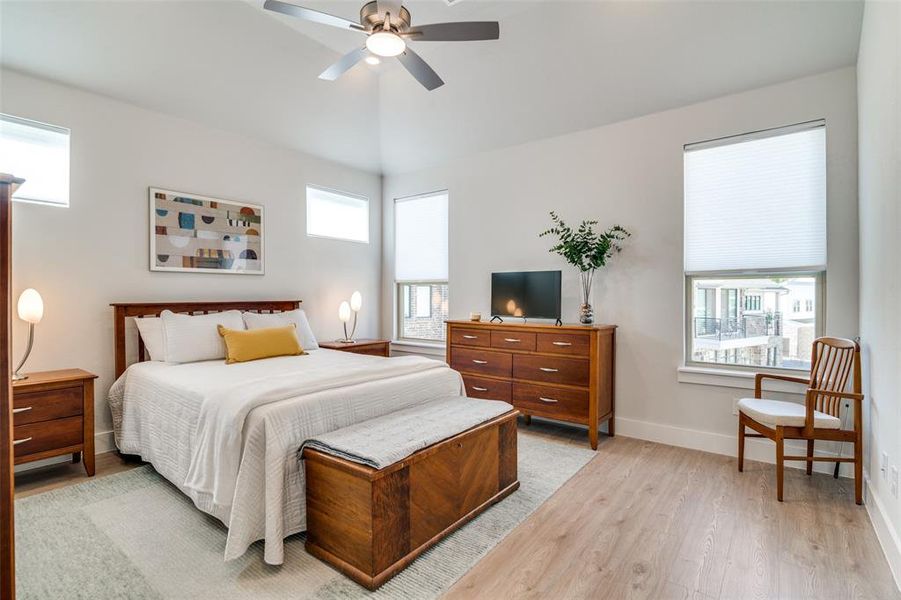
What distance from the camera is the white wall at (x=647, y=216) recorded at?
313cm

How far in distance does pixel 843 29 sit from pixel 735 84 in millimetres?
652

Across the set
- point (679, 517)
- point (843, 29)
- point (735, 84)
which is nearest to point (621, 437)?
point (679, 517)

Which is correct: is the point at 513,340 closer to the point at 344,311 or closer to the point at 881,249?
the point at 344,311

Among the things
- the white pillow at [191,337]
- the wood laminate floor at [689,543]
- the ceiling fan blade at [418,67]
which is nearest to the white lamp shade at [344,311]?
the white pillow at [191,337]

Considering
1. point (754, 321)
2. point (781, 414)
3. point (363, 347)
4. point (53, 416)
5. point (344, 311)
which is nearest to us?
point (781, 414)

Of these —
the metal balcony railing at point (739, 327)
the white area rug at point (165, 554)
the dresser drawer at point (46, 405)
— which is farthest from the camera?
the metal balcony railing at point (739, 327)

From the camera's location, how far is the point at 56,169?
10.9 ft

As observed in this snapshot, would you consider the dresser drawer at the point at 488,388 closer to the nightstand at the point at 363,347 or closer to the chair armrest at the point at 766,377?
the nightstand at the point at 363,347

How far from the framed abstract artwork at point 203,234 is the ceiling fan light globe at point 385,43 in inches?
92.7

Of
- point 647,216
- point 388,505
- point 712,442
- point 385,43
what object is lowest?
point 712,442

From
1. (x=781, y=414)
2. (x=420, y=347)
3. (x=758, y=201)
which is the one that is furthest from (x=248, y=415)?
(x=758, y=201)

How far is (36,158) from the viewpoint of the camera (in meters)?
3.24

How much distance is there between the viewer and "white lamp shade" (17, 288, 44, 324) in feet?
9.66

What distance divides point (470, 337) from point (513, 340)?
0.49m
